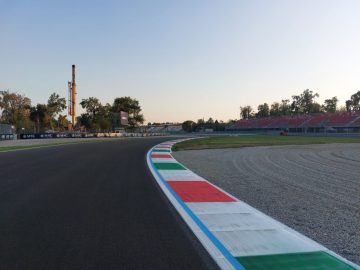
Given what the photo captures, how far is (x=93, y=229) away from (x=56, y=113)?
113 metres

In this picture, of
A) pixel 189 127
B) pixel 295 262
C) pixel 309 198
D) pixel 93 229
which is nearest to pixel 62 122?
pixel 189 127

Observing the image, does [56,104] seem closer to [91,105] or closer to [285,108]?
[91,105]

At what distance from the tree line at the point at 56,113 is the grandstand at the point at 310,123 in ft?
127

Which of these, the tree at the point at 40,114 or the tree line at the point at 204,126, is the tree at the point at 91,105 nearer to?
the tree at the point at 40,114

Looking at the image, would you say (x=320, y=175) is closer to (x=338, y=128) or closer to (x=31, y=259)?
(x=31, y=259)

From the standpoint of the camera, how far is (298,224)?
5812 millimetres

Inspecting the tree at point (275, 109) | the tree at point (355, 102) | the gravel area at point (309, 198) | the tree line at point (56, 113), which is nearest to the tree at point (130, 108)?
the tree line at point (56, 113)

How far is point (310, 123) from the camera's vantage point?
3789 inches

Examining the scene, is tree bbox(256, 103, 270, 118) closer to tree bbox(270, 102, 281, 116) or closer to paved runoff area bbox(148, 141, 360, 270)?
tree bbox(270, 102, 281, 116)

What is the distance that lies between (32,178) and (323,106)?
Result: 149252 mm

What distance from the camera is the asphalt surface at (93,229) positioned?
4.12 metres

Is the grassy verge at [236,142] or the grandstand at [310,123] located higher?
the grandstand at [310,123]

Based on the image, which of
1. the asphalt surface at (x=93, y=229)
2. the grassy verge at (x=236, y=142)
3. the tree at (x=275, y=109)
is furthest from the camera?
the tree at (x=275, y=109)

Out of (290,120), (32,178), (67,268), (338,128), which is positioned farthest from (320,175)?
(290,120)
